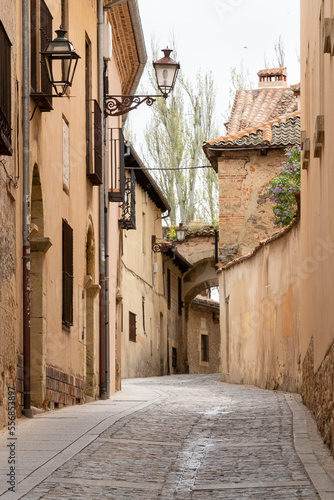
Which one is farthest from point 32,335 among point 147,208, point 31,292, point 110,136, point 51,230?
point 147,208

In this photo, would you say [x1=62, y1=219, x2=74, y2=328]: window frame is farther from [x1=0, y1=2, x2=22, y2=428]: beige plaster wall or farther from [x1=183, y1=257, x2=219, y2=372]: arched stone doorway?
[x1=183, y1=257, x2=219, y2=372]: arched stone doorway

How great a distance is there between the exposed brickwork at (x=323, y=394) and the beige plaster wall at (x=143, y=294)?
16704 mm

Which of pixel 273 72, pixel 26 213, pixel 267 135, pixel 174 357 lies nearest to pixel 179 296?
pixel 174 357

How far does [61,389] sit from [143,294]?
68.6 feet

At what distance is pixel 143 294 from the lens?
34156 mm

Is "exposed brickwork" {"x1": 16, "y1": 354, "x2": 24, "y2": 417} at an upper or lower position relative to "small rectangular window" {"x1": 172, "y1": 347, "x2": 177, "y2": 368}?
upper

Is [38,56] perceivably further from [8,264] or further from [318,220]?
[318,220]

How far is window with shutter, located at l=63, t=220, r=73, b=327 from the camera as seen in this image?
13656mm

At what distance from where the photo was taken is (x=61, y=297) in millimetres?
13359

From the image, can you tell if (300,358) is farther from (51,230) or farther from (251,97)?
(251,97)

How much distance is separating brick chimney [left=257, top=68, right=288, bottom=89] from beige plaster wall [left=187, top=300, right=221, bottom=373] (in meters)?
14.1

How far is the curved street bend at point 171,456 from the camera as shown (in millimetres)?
6566

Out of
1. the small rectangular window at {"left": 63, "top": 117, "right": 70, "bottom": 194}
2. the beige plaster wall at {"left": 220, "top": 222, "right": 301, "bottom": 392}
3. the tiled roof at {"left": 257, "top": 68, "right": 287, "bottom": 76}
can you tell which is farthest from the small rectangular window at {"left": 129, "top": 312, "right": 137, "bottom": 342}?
the small rectangular window at {"left": 63, "top": 117, "right": 70, "bottom": 194}

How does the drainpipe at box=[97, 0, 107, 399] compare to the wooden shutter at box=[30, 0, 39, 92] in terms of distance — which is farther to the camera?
the drainpipe at box=[97, 0, 107, 399]
